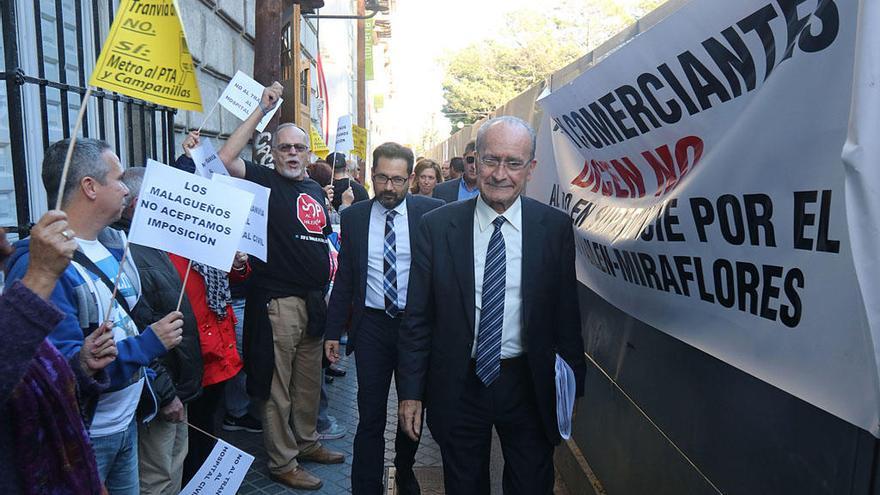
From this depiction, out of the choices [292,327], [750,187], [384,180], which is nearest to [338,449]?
[292,327]

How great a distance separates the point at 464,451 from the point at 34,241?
194 centimetres

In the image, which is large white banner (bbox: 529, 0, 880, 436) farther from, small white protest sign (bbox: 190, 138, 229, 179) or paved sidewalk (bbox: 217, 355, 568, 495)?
paved sidewalk (bbox: 217, 355, 568, 495)

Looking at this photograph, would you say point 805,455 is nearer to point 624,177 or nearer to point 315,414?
point 624,177

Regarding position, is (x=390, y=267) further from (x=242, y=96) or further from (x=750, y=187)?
(x=750, y=187)

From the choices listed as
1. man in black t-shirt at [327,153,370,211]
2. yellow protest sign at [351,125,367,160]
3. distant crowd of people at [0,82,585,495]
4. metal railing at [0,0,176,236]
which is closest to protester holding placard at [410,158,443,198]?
man in black t-shirt at [327,153,370,211]

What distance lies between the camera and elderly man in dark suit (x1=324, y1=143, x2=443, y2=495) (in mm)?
3846

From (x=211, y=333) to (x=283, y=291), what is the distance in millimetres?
746

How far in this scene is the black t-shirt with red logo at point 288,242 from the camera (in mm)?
4215

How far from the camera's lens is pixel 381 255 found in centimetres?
398

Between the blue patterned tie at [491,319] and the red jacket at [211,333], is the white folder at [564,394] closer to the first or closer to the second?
the blue patterned tie at [491,319]

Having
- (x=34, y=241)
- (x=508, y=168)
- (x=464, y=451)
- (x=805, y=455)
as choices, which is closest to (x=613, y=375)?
(x=464, y=451)

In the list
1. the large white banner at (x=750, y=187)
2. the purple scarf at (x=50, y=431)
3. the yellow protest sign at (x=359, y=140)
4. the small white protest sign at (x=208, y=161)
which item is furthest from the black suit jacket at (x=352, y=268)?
the yellow protest sign at (x=359, y=140)

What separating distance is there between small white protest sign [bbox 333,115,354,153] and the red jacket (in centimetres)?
495

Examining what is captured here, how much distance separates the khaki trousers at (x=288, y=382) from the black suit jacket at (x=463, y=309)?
1464mm
